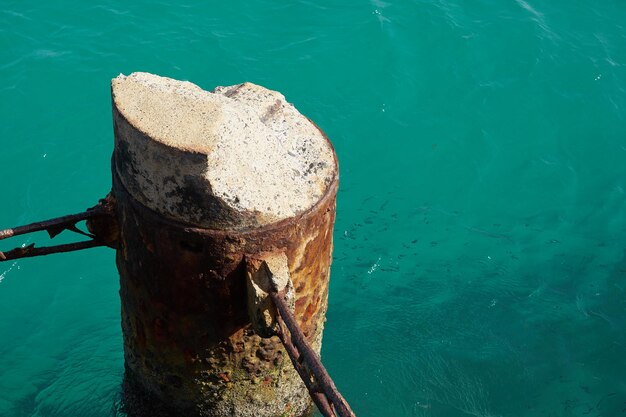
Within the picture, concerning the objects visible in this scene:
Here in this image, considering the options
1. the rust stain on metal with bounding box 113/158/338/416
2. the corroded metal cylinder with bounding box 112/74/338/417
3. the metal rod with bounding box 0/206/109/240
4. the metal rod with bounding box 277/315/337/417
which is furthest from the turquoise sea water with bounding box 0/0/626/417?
the metal rod with bounding box 277/315/337/417

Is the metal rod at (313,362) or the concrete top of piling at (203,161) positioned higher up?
the concrete top of piling at (203,161)

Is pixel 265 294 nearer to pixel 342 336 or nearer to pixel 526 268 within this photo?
pixel 342 336

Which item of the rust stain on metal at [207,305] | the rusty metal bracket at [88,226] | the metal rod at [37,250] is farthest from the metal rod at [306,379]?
the metal rod at [37,250]

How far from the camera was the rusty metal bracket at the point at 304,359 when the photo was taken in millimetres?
3080

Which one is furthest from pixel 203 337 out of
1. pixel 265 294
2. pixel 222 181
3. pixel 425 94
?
pixel 425 94

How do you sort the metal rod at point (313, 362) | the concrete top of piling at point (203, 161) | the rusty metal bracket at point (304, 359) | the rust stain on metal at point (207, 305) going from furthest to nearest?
the rust stain on metal at point (207, 305) → the concrete top of piling at point (203, 161) → the rusty metal bracket at point (304, 359) → the metal rod at point (313, 362)

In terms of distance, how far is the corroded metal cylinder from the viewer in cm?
324

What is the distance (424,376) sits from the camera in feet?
24.8

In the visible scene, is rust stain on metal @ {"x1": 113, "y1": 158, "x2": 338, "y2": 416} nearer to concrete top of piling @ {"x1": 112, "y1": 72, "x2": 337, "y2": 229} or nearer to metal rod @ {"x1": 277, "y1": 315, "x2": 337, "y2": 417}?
concrete top of piling @ {"x1": 112, "y1": 72, "x2": 337, "y2": 229}

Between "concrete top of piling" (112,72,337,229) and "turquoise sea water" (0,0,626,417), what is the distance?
3920 mm

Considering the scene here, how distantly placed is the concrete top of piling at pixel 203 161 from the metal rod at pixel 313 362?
0.38 meters

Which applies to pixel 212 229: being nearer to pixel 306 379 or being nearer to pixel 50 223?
pixel 306 379

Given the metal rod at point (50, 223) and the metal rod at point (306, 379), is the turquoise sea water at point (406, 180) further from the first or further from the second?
the metal rod at point (306, 379)

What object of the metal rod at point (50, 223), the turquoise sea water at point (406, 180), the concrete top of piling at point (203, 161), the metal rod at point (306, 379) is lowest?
the turquoise sea water at point (406, 180)
